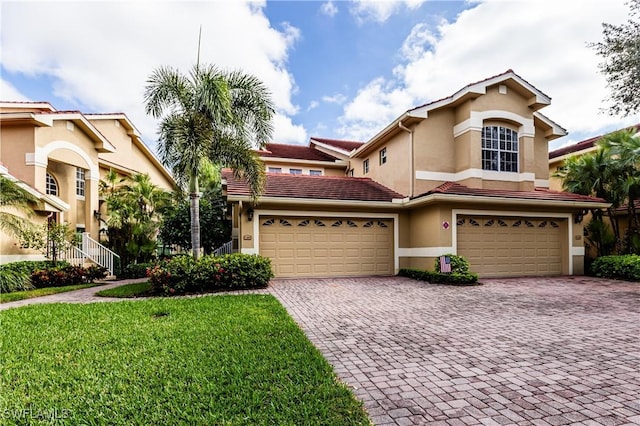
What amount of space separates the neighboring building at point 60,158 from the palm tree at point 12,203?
1.11 meters

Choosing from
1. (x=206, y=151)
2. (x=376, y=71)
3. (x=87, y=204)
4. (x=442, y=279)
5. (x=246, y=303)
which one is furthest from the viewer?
(x=376, y=71)

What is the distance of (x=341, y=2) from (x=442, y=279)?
33.6 ft

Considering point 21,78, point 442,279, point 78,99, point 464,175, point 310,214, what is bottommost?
point 442,279

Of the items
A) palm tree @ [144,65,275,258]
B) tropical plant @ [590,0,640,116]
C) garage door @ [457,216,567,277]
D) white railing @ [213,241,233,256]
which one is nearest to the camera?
palm tree @ [144,65,275,258]

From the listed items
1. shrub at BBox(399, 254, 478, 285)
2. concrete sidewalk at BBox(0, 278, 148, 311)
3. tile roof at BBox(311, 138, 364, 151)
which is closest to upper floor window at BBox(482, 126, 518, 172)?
shrub at BBox(399, 254, 478, 285)

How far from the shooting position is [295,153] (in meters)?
21.9

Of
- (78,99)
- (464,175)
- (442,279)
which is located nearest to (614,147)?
(464,175)

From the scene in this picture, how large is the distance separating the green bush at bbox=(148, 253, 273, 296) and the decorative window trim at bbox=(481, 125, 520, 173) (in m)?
10.2

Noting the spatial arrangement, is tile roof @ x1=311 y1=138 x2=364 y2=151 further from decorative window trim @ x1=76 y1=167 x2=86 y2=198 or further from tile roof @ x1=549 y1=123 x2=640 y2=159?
decorative window trim @ x1=76 y1=167 x2=86 y2=198

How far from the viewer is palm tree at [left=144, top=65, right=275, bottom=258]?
9.41 metres

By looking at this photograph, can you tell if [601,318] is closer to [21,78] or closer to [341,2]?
[341,2]

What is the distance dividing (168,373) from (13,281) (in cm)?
977

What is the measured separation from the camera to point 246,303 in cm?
769

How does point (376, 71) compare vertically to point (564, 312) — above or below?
above
